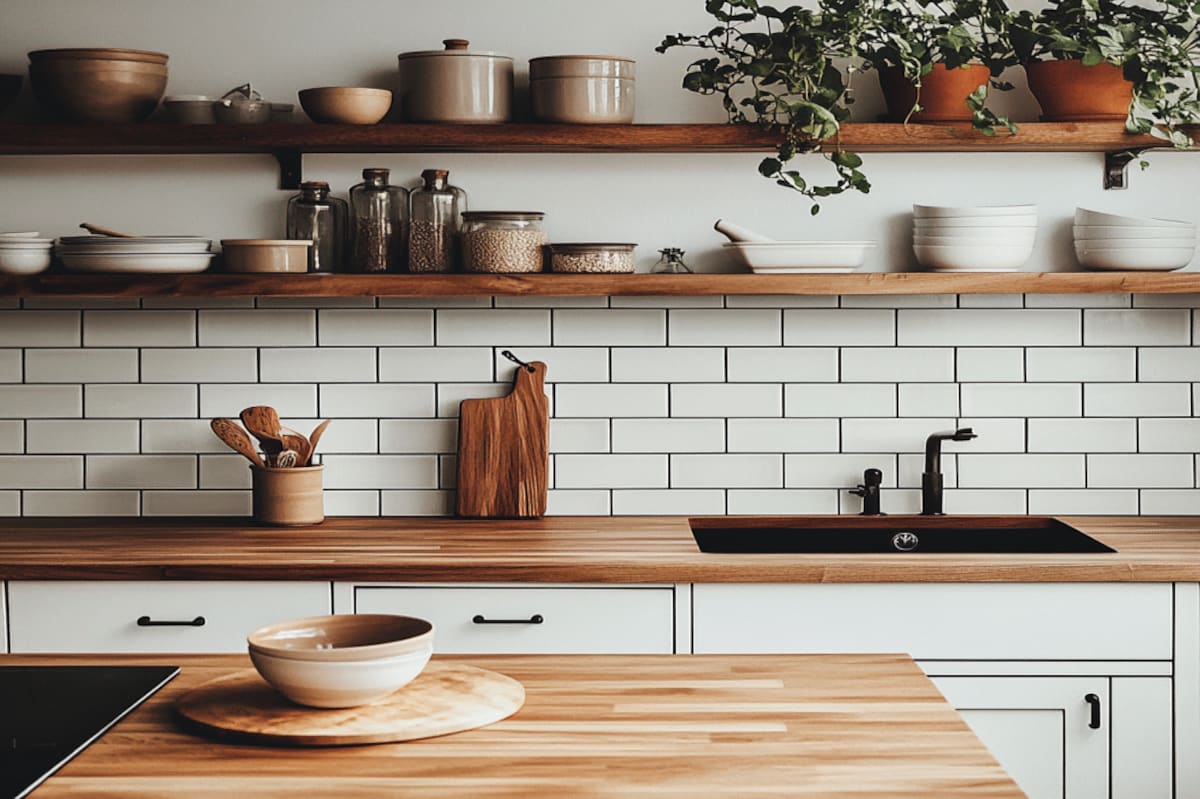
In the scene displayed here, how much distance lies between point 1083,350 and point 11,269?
279 cm

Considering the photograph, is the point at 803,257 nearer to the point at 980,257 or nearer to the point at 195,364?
the point at 980,257

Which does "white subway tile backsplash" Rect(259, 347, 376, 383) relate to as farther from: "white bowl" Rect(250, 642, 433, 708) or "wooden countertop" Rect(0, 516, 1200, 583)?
"white bowl" Rect(250, 642, 433, 708)

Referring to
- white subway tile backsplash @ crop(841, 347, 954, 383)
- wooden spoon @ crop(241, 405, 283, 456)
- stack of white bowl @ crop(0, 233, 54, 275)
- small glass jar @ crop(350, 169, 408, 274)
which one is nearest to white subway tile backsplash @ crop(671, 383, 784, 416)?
white subway tile backsplash @ crop(841, 347, 954, 383)

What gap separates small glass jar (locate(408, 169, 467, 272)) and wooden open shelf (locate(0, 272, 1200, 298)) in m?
0.12

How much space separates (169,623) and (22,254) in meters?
1.09

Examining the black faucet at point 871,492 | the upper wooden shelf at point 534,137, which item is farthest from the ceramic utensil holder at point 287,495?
the black faucet at point 871,492

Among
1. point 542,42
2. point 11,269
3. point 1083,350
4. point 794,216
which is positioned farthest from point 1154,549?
point 11,269

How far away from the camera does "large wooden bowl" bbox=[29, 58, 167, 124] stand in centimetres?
351

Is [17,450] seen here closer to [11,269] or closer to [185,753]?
[11,269]

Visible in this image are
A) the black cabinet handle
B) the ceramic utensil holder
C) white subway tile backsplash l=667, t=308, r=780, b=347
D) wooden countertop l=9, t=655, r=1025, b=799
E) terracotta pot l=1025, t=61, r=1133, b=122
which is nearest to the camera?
wooden countertop l=9, t=655, r=1025, b=799

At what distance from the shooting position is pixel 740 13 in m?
3.67

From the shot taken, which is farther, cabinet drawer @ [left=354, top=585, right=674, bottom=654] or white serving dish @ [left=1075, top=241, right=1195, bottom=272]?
white serving dish @ [left=1075, top=241, right=1195, bottom=272]

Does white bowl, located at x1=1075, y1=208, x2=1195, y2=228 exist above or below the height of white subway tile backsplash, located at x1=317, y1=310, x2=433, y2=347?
above

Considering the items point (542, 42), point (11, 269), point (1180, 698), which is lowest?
point (1180, 698)
